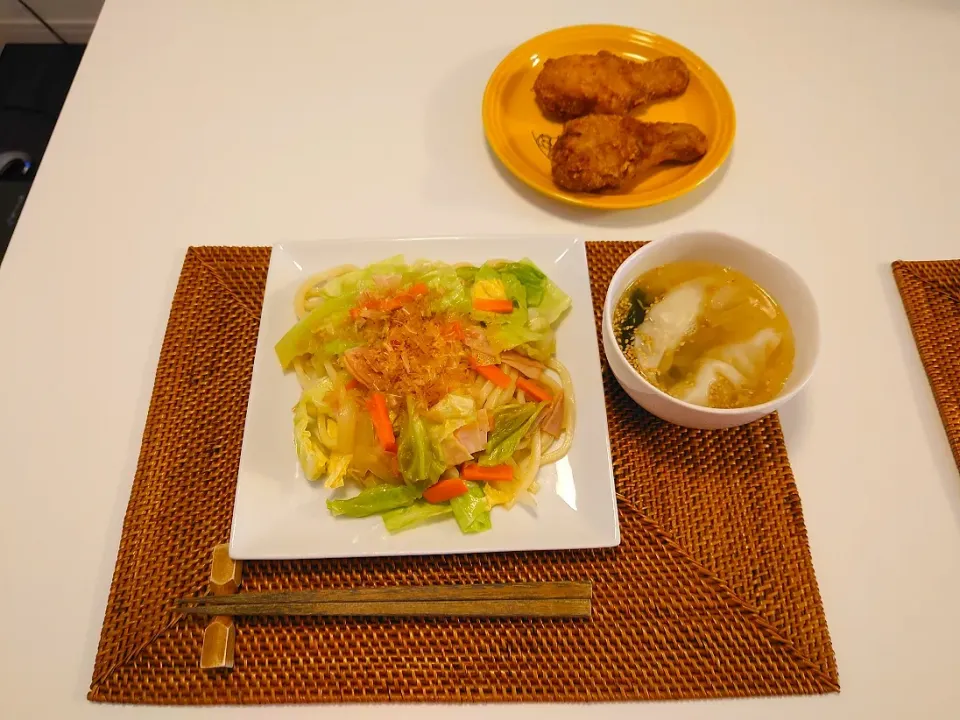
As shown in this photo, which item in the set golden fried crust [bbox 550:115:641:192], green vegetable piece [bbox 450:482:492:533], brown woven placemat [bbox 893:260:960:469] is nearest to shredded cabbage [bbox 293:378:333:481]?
green vegetable piece [bbox 450:482:492:533]

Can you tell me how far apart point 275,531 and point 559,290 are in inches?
30.9

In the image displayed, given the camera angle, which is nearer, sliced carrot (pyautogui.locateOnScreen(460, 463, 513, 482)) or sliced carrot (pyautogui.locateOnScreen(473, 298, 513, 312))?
sliced carrot (pyautogui.locateOnScreen(460, 463, 513, 482))

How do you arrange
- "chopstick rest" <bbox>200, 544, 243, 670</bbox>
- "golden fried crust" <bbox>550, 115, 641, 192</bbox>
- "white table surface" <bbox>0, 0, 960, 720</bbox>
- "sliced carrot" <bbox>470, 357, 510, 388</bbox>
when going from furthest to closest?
"golden fried crust" <bbox>550, 115, 641, 192</bbox>, "sliced carrot" <bbox>470, 357, 510, 388</bbox>, "white table surface" <bbox>0, 0, 960, 720</bbox>, "chopstick rest" <bbox>200, 544, 243, 670</bbox>

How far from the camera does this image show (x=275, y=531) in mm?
1154

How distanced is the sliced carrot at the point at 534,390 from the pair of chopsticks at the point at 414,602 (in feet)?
1.23

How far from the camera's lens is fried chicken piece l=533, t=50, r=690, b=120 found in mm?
1736

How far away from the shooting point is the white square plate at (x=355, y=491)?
3.72 feet

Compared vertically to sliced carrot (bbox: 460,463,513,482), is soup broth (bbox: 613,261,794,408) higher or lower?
higher

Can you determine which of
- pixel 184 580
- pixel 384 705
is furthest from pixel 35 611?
pixel 384 705

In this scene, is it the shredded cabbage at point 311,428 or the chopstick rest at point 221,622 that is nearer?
the chopstick rest at point 221,622

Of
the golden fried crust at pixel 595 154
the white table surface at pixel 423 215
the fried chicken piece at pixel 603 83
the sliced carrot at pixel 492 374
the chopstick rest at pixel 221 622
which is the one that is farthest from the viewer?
the fried chicken piece at pixel 603 83

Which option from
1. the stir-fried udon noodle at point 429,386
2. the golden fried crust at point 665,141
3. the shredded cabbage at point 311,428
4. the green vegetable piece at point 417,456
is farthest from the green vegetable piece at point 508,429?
the golden fried crust at point 665,141

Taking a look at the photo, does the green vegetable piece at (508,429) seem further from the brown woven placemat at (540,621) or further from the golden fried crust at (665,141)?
the golden fried crust at (665,141)

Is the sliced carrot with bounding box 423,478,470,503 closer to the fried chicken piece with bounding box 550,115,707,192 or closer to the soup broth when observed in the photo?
the soup broth
